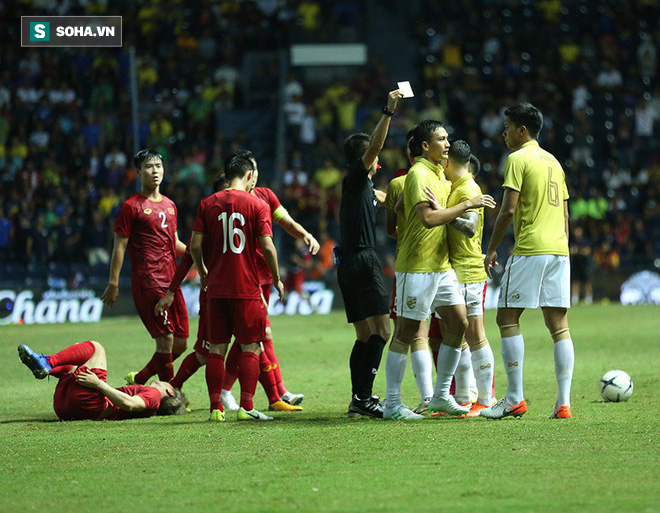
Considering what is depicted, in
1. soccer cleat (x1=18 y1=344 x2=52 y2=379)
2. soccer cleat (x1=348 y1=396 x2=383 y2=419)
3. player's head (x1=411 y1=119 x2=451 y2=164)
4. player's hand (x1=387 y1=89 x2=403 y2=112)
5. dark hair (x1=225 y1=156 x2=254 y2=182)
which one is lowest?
soccer cleat (x1=348 y1=396 x2=383 y2=419)

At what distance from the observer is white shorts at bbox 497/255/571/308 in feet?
27.6

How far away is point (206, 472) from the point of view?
6617mm

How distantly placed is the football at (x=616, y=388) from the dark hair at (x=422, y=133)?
108 inches

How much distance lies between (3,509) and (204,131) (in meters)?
23.1

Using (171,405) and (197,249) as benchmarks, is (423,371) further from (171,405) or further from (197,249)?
(171,405)

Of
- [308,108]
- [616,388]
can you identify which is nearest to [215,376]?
[616,388]

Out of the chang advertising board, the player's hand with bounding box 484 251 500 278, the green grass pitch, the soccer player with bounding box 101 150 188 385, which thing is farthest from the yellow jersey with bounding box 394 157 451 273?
the chang advertising board

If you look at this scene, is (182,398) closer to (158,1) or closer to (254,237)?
(254,237)

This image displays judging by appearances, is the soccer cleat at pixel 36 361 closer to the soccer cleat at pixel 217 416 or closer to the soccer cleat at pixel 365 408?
the soccer cleat at pixel 217 416

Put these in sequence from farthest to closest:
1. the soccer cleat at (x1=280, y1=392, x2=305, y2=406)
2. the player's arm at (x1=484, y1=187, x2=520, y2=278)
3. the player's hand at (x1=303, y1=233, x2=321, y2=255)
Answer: the soccer cleat at (x1=280, y1=392, x2=305, y2=406) → the player's hand at (x1=303, y1=233, x2=321, y2=255) → the player's arm at (x1=484, y1=187, x2=520, y2=278)

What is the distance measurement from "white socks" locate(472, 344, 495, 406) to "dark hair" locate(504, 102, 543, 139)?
5.91ft

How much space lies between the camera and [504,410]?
28.0 feet

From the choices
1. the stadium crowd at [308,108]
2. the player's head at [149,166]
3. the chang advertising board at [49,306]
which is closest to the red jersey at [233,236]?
the player's head at [149,166]

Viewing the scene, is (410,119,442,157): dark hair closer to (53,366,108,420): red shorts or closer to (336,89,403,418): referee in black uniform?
(336,89,403,418): referee in black uniform
